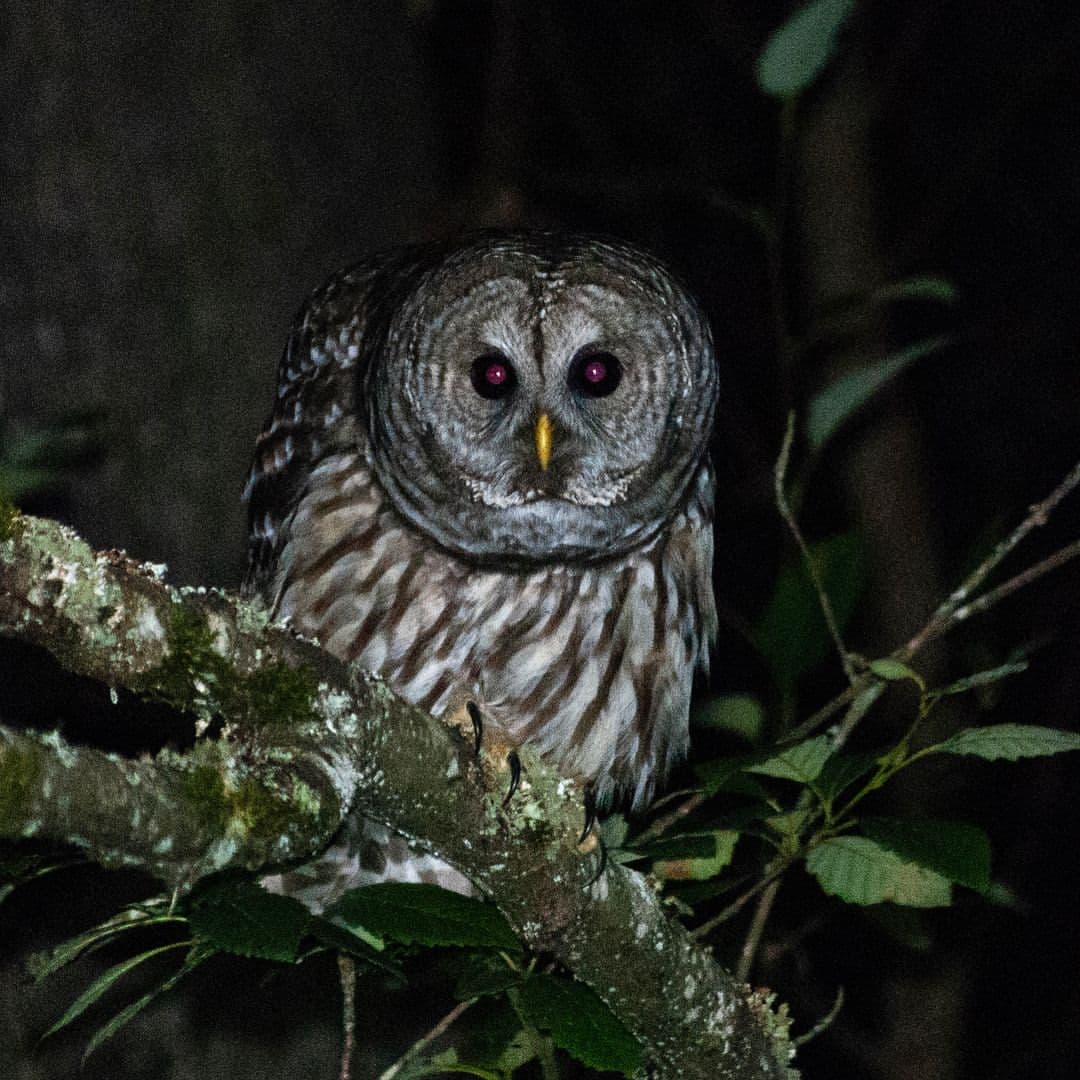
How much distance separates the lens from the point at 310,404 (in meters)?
3.05

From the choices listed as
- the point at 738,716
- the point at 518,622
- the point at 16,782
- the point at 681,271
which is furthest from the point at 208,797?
the point at 681,271

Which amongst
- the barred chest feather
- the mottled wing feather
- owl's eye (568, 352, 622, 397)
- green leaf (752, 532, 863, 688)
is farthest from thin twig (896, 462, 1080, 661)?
the mottled wing feather

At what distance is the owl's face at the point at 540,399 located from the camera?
288 centimetres

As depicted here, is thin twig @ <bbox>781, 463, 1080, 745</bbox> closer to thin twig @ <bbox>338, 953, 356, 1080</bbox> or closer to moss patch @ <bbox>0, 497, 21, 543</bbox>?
thin twig @ <bbox>338, 953, 356, 1080</bbox>

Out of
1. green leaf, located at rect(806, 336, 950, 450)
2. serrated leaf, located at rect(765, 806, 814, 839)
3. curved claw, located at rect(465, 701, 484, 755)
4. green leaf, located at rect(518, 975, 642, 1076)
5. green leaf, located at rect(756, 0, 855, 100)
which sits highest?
green leaf, located at rect(756, 0, 855, 100)

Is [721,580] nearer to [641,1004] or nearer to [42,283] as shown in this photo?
[42,283]

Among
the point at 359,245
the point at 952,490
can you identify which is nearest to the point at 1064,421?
the point at 952,490

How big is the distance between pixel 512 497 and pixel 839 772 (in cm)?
113

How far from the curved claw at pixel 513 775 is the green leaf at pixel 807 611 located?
64 cm

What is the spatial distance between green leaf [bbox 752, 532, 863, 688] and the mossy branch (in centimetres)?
51

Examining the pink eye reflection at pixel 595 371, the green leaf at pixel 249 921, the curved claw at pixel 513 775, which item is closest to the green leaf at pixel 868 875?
the curved claw at pixel 513 775

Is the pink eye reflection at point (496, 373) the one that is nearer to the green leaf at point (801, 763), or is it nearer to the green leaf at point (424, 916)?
the green leaf at point (801, 763)

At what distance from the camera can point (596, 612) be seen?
2.95 meters

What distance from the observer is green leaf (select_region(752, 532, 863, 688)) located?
8.04 ft
